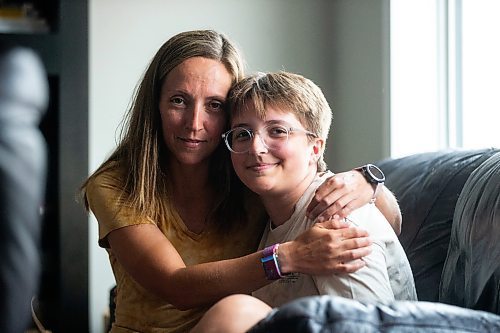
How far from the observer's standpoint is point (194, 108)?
1814 millimetres

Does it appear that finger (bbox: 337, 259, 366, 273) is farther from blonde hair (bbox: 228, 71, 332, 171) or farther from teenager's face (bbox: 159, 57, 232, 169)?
teenager's face (bbox: 159, 57, 232, 169)

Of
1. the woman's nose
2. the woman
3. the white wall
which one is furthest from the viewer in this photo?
the white wall

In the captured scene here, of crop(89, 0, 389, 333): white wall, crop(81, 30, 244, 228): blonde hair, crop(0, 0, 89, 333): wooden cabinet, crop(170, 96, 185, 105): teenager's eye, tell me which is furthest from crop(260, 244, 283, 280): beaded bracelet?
crop(89, 0, 389, 333): white wall

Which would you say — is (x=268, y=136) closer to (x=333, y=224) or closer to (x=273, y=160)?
(x=273, y=160)

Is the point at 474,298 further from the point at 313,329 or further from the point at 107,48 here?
the point at 107,48

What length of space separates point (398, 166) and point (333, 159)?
56.1 inches

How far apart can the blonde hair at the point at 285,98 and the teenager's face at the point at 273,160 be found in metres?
0.02

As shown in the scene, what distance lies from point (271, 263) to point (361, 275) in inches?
6.7

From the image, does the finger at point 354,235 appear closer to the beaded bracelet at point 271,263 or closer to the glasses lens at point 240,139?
the beaded bracelet at point 271,263

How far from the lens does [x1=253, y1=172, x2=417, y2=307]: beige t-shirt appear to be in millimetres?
1505

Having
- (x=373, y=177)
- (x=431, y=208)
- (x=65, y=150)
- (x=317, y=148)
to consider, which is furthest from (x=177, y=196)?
(x=65, y=150)

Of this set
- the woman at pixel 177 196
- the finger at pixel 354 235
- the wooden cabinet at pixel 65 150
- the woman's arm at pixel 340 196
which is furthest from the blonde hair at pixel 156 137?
the wooden cabinet at pixel 65 150

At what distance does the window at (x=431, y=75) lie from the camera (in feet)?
9.75

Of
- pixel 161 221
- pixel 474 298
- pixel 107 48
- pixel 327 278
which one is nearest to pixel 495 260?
pixel 474 298
